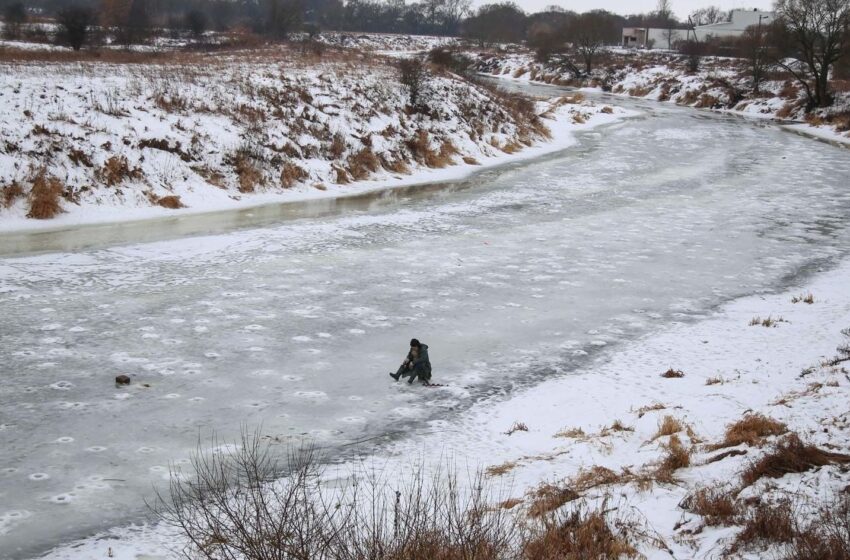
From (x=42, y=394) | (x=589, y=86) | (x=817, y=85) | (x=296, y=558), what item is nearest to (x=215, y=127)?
(x=42, y=394)

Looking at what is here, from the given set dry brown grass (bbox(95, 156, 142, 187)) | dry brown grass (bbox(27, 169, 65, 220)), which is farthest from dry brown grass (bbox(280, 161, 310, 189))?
dry brown grass (bbox(27, 169, 65, 220))

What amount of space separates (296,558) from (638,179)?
22586 mm

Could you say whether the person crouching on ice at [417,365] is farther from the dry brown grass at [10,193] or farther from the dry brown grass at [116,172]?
Result: the dry brown grass at [116,172]

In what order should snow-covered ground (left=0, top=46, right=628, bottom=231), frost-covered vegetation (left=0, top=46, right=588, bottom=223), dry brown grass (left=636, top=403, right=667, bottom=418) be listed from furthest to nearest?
frost-covered vegetation (left=0, top=46, right=588, bottom=223) → snow-covered ground (left=0, top=46, right=628, bottom=231) → dry brown grass (left=636, top=403, right=667, bottom=418)

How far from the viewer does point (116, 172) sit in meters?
18.2

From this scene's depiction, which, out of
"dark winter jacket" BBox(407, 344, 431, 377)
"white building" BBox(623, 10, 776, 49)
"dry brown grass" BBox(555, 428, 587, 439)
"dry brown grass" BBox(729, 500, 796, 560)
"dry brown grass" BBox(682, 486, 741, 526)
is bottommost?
"dry brown grass" BBox(555, 428, 587, 439)

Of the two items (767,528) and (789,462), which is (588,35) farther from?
(767,528)

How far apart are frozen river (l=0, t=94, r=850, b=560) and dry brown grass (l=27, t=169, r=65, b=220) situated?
10.8ft

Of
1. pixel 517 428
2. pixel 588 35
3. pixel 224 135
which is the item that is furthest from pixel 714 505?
pixel 588 35

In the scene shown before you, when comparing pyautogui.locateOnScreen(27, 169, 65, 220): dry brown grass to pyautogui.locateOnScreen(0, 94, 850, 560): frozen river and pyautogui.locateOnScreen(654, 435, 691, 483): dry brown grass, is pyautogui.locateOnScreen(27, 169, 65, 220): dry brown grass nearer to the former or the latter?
pyautogui.locateOnScreen(0, 94, 850, 560): frozen river

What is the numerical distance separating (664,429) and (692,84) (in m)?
55.1

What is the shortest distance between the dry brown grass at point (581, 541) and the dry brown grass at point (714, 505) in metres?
0.63

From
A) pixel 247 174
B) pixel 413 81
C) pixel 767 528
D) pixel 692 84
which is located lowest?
pixel 767 528

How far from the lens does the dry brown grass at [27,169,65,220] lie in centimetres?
1622
